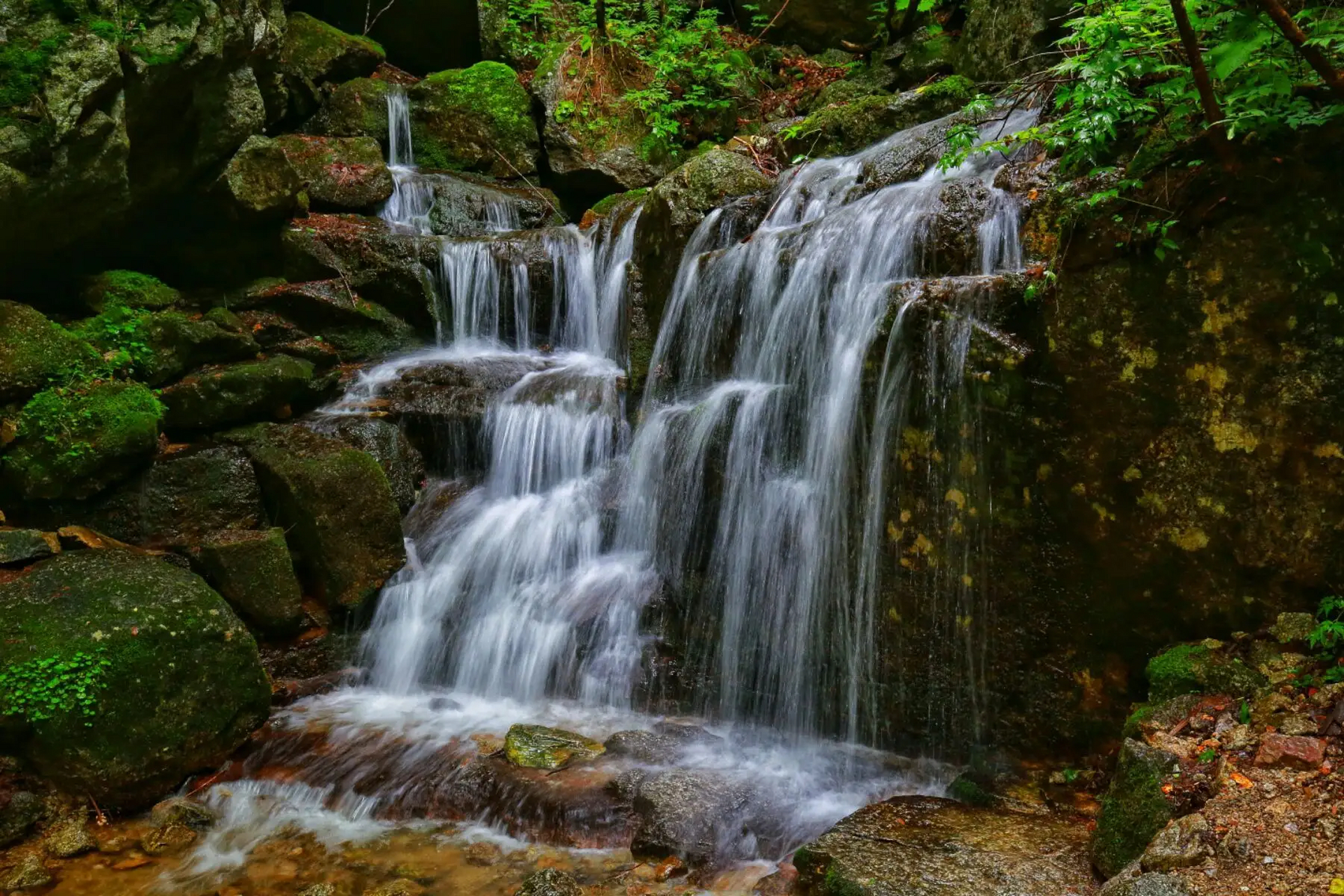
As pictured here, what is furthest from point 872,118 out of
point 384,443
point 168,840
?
point 168,840

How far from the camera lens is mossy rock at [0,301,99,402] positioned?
5.99 meters

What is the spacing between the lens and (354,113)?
41.8 ft

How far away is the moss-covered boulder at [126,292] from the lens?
753cm

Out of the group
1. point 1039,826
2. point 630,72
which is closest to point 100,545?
point 1039,826

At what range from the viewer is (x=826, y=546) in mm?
4891

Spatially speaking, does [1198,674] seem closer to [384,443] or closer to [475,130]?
[384,443]

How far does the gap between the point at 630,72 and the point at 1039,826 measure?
13.2m

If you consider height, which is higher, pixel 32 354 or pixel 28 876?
pixel 32 354

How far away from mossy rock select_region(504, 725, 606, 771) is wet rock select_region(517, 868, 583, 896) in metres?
1.11

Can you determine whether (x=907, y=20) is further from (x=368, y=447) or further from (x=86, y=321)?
(x=86, y=321)

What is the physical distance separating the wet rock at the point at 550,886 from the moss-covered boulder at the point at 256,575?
12.0 feet

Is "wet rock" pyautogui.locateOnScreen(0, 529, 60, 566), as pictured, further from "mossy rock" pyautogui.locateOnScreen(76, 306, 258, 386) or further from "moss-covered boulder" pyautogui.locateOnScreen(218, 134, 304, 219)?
"moss-covered boulder" pyautogui.locateOnScreen(218, 134, 304, 219)

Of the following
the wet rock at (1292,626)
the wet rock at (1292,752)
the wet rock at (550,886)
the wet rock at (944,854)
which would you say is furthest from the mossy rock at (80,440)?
the wet rock at (1292,626)

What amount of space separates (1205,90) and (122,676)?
20.8 ft
